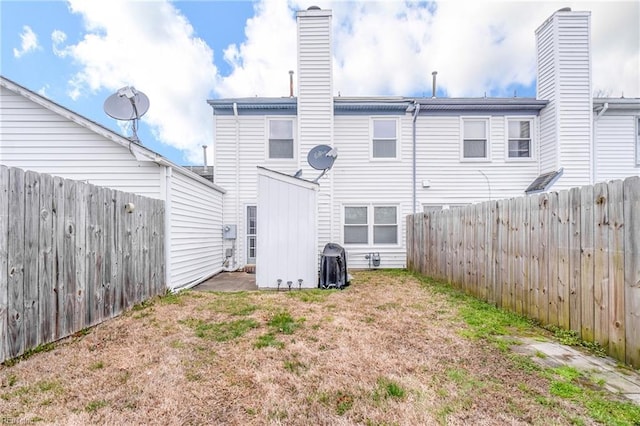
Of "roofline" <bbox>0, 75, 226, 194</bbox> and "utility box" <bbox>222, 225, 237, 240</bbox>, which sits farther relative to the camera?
"utility box" <bbox>222, 225, 237, 240</bbox>

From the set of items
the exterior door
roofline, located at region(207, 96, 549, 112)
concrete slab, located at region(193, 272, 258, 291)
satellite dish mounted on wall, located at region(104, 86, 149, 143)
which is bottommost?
concrete slab, located at region(193, 272, 258, 291)

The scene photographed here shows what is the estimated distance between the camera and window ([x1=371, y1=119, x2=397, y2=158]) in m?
10.3

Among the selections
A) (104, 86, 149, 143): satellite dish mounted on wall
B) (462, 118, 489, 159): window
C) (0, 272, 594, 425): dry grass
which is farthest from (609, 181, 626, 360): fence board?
(104, 86, 149, 143): satellite dish mounted on wall

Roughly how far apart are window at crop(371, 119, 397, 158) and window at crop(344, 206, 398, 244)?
6.01ft

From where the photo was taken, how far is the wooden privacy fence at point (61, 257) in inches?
121

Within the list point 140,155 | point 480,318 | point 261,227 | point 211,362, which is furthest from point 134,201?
point 480,318

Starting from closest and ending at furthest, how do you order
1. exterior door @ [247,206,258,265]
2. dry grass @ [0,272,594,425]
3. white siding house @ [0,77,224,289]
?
dry grass @ [0,272,594,425] → white siding house @ [0,77,224,289] → exterior door @ [247,206,258,265]

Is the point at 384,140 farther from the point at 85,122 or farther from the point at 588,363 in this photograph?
the point at 588,363

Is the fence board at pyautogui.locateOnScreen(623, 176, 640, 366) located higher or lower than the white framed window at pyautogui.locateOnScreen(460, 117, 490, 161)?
lower

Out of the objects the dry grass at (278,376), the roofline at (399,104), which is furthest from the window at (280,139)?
the dry grass at (278,376)

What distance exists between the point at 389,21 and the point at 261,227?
993 centimetres

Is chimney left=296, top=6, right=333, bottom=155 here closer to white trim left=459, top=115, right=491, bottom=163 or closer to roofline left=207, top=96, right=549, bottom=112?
roofline left=207, top=96, right=549, bottom=112

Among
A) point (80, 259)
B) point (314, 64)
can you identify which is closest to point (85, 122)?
point (80, 259)

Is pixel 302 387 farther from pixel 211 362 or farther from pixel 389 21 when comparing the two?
pixel 389 21
